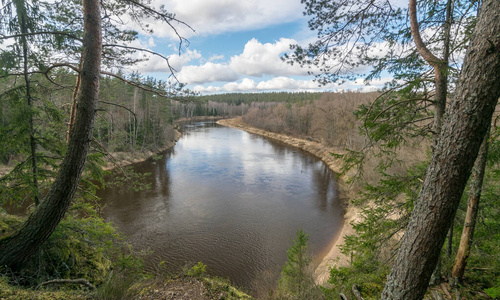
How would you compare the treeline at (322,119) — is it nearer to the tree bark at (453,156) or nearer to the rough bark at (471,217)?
the rough bark at (471,217)

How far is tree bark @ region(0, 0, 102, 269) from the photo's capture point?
9.42ft

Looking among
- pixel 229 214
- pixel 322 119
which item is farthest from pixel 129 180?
pixel 322 119

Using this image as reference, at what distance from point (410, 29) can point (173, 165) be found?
2242 centimetres

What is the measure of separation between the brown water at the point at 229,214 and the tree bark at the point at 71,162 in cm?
689

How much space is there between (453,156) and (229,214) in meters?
13.2

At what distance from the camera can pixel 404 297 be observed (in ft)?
7.07

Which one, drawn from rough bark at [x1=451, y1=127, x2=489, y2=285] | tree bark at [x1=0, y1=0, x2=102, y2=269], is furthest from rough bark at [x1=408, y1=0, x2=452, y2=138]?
tree bark at [x1=0, y1=0, x2=102, y2=269]

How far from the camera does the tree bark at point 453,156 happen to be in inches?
69.9

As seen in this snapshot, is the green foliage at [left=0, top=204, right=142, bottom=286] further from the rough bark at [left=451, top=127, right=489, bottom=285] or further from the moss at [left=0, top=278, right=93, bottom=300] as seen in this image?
the rough bark at [left=451, top=127, right=489, bottom=285]

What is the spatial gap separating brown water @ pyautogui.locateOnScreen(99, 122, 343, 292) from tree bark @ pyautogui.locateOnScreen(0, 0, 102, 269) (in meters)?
6.89

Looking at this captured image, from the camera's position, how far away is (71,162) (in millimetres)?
2895

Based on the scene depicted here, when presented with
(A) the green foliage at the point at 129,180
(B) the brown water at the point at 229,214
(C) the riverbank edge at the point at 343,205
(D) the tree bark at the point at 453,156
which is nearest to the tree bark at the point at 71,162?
(A) the green foliage at the point at 129,180

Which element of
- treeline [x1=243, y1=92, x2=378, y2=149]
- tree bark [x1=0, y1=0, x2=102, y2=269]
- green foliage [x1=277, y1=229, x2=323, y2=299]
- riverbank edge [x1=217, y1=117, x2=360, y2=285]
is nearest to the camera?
tree bark [x1=0, y1=0, x2=102, y2=269]

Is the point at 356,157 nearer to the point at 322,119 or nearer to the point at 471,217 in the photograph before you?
the point at 471,217
